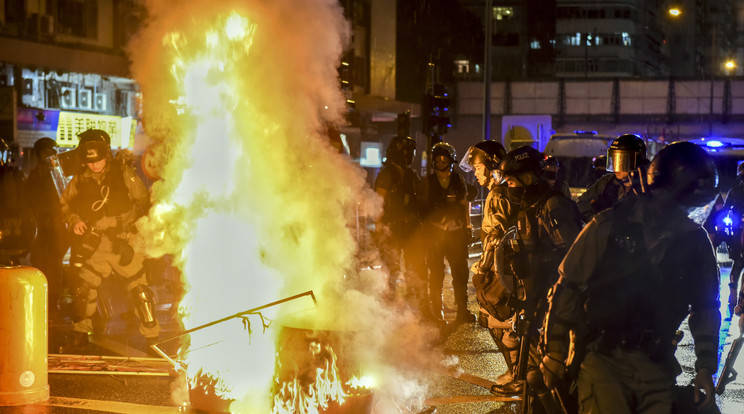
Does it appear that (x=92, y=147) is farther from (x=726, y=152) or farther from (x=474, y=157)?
(x=726, y=152)

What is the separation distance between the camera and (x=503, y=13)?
87.5m

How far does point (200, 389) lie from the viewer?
573 centimetres

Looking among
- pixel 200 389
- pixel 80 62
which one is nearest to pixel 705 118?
pixel 80 62

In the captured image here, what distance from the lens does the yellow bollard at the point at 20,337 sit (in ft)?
20.7

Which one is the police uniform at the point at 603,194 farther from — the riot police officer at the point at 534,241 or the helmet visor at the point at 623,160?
the riot police officer at the point at 534,241

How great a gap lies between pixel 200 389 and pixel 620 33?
108 m

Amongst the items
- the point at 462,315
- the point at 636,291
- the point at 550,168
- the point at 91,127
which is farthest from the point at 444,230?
the point at 91,127

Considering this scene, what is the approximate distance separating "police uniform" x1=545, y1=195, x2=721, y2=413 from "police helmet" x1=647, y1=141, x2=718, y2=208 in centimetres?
8

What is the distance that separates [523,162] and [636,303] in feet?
7.26

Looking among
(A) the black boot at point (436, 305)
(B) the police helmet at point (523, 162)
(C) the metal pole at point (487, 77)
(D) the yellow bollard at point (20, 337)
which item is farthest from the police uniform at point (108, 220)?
(C) the metal pole at point (487, 77)

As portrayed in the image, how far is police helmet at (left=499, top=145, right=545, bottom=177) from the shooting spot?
584 centimetres

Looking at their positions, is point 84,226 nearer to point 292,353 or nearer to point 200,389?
point 200,389

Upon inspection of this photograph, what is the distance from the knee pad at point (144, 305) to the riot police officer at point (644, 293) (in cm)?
522

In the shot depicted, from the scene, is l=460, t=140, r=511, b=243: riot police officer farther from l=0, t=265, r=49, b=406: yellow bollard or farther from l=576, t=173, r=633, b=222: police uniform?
l=0, t=265, r=49, b=406: yellow bollard
